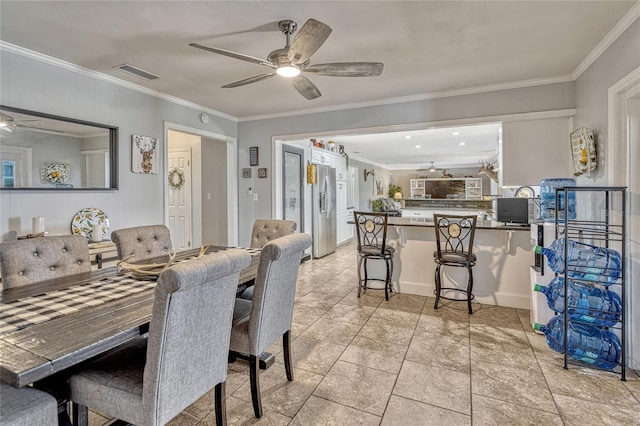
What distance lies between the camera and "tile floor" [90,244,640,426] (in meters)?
Result: 1.76

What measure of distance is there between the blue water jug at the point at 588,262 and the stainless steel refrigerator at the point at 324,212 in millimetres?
3968

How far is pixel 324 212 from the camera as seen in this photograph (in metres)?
6.13

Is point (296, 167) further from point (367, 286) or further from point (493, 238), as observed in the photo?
point (493, 238)

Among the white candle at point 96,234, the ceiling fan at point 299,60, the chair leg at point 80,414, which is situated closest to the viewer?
the chair leg at point 80,414

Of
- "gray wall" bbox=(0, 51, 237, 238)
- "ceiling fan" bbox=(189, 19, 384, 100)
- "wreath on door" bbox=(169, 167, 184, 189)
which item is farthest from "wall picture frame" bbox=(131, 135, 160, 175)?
"wreath on door" bbox=(169, 167, 184, 189)

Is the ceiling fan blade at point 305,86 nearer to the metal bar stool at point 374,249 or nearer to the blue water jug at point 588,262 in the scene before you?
the metal bar stool at point 374,249

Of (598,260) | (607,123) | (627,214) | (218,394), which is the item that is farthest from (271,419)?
(607,123)

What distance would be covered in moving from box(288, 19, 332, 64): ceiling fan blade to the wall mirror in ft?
7.47

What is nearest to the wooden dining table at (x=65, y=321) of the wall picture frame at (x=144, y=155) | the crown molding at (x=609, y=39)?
the wall picture frame at (x=144, y=155)

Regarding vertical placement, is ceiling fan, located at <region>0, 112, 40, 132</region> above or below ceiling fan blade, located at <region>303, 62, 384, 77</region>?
below

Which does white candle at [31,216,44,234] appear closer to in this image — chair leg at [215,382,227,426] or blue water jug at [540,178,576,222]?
chair leg at [215,382,227,426]

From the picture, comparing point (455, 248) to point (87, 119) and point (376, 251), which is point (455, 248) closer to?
point (376, 251)

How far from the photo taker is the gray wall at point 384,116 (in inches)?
134

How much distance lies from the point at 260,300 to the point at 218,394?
0.46 m
